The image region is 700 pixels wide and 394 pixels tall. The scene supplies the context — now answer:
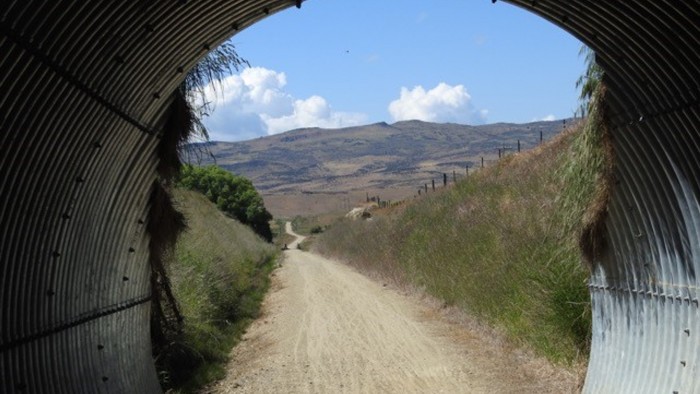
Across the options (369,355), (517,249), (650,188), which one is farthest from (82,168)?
(517,249)

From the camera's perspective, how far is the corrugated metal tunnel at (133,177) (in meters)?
6.00

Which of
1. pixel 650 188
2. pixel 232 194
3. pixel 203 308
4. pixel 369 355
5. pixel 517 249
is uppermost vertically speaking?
pixel 232 194

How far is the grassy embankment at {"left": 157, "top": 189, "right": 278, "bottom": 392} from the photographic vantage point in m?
13.5

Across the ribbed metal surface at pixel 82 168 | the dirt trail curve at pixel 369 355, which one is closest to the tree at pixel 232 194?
the dirt trail curve at pixel 369 355

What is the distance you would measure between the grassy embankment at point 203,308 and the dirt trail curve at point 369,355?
36 centimetres

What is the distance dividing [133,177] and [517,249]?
346 inches

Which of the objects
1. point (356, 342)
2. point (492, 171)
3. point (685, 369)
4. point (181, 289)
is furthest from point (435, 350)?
point (492, 171)

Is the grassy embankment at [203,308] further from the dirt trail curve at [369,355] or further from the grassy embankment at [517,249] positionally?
the grassy embankment at [517,249]

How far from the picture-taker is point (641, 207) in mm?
8273

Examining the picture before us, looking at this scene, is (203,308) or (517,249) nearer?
(517,249)

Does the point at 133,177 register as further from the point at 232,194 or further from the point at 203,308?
the point at 232,194

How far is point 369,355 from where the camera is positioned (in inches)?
603

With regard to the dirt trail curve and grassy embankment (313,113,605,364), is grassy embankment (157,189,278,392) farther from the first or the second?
grassy embankment (313,113,605,364)

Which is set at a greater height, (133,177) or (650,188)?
(133,177)
